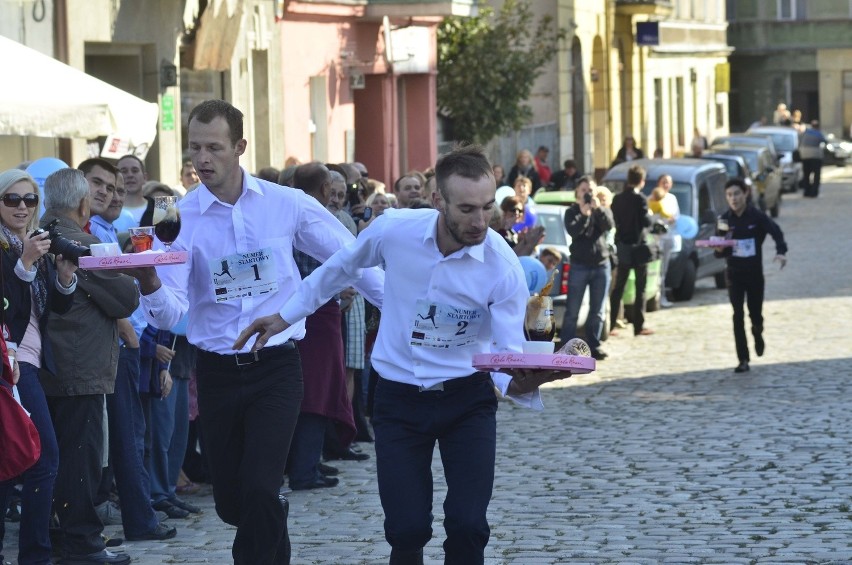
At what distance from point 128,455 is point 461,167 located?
346 centimetres

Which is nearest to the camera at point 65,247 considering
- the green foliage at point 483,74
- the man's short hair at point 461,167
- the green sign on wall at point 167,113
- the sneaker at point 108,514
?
the man's short hair at point 461,167

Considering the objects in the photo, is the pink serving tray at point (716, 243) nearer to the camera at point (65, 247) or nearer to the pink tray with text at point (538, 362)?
the camera at point (65, 247)

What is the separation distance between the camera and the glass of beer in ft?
22.2

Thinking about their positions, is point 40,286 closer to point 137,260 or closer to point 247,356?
point 247,356

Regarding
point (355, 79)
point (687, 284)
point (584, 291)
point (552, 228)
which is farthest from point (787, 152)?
point (584, 291)

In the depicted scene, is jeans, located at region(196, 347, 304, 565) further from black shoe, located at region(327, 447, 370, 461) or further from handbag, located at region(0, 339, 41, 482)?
black shoe, located at region(327, 447, 370, 461)

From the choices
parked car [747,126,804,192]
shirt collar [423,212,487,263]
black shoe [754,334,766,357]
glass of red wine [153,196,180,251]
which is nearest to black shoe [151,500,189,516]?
glass of red wine [153,196,180,251]

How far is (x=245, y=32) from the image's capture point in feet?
77.0

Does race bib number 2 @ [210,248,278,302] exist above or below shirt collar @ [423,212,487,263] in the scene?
below

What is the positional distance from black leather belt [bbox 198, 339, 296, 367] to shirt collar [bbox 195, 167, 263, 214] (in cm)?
58

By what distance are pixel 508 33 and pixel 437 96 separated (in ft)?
5.78

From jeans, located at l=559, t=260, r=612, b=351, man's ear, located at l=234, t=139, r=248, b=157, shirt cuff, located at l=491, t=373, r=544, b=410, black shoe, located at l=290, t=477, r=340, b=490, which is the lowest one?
black shoe, located at l=290, t=477, r=340, b=490

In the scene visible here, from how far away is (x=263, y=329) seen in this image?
6805mm

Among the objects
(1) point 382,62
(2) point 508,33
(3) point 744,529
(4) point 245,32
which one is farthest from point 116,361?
(2) point 508,33
